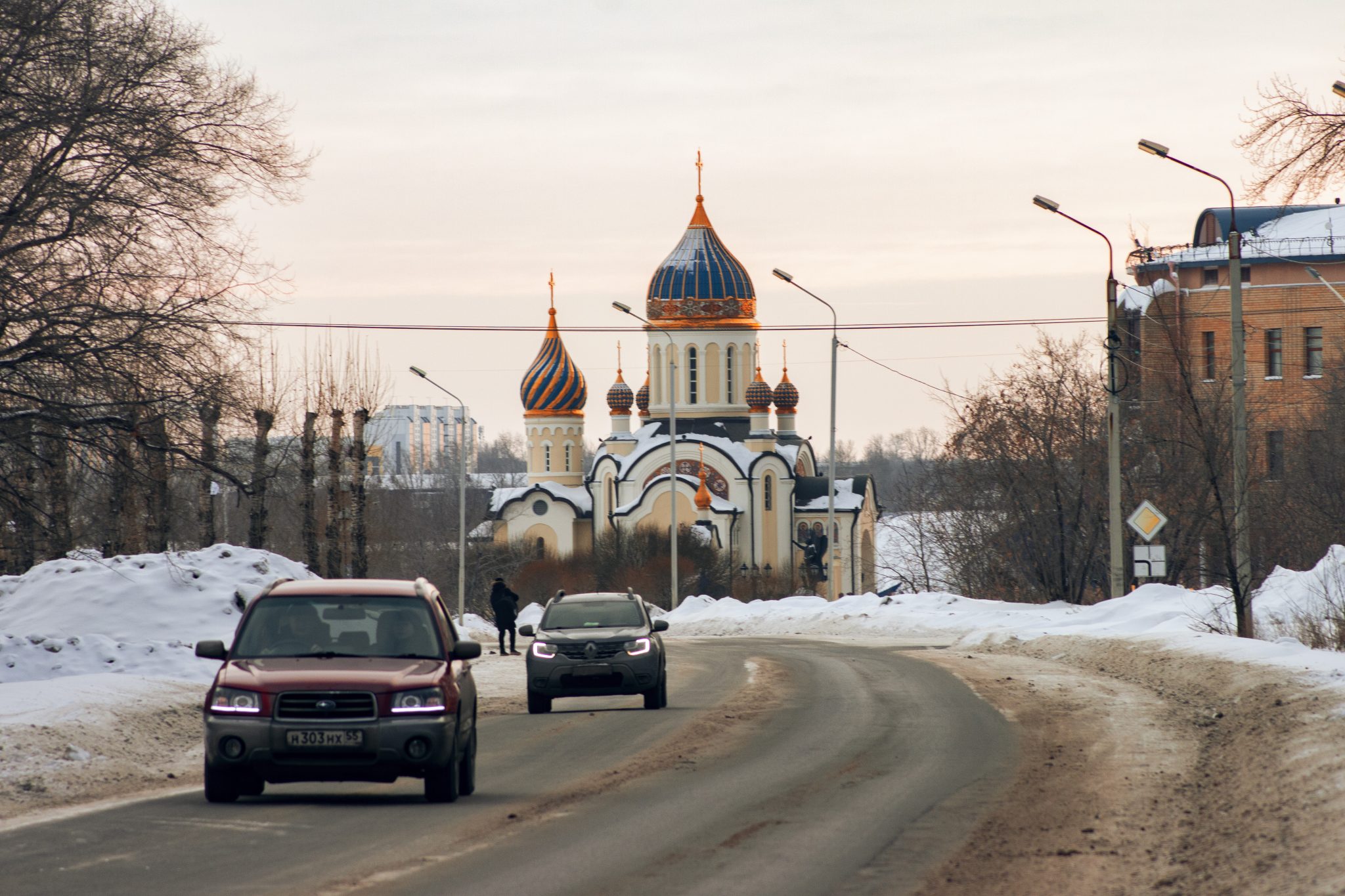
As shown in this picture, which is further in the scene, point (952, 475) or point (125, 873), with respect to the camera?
point (952, 475)

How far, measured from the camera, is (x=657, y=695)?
1866cm

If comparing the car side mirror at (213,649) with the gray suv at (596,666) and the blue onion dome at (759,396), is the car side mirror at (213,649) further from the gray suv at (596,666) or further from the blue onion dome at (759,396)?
the blue onion dome at (759,396)

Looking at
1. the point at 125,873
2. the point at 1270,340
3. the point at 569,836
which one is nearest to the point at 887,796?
the point at 569,836

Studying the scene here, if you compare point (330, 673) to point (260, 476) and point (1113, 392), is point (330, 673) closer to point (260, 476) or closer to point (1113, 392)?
point (260, 476)

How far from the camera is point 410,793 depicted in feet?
39.4

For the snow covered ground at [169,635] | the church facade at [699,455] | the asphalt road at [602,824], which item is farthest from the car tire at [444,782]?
the church facade at [699,455]

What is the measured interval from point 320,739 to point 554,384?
3517 inches

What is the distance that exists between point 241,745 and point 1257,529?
32.9 m

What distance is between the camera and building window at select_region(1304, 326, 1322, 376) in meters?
71.7

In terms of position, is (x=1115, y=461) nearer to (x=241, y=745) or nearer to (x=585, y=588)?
(x=241, y=745)

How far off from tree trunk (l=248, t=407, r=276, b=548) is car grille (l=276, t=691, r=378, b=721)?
13.1 metres

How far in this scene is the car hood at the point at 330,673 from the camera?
35.7ft

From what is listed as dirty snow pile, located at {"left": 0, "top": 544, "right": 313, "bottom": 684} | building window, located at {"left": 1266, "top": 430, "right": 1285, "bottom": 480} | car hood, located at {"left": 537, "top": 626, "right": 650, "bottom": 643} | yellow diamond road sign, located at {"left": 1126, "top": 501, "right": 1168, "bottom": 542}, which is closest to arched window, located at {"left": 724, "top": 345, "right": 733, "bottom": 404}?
building window, located at {"left": 1266, "top": 430, "right": 1285, "bottom": 480}

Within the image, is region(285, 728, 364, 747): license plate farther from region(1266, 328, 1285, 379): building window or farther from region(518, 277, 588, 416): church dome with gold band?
region(518, 277, 588, 416): church dome with gold band
